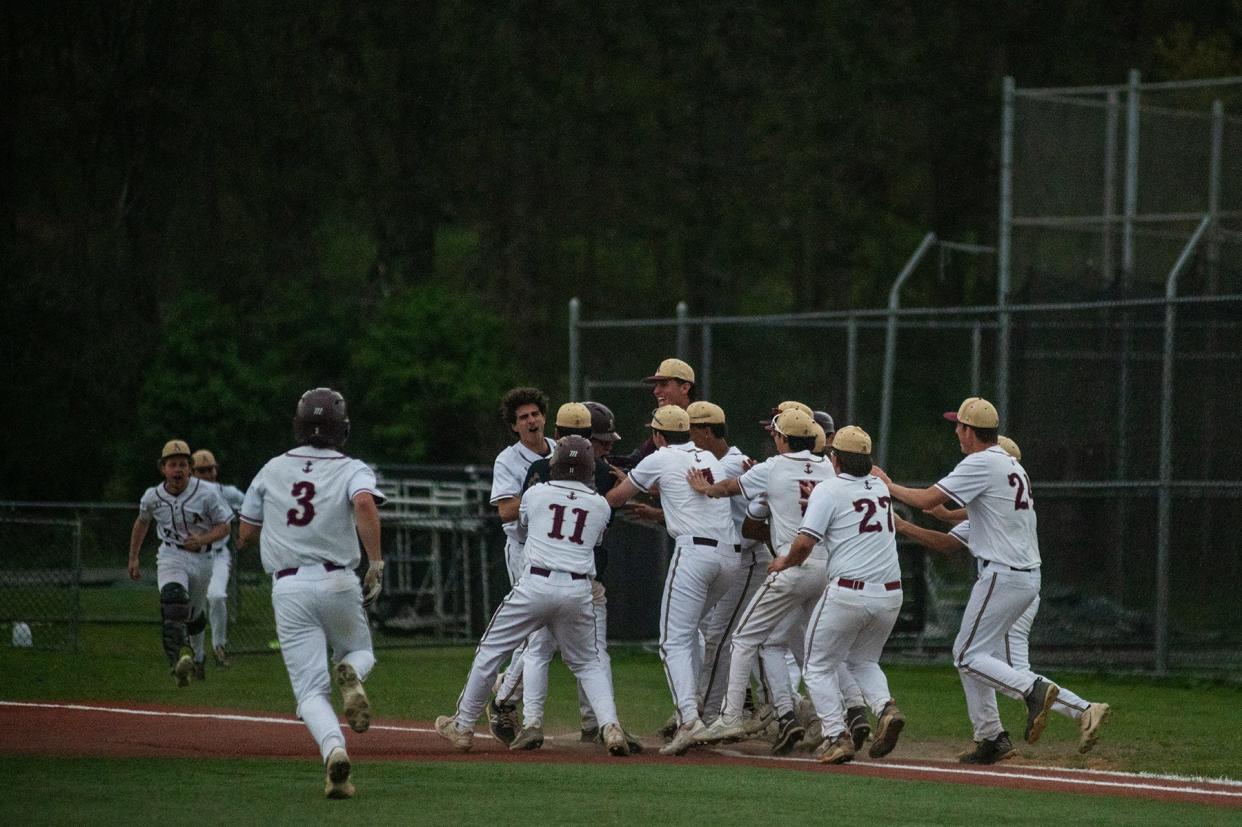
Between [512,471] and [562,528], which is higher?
[512,471]

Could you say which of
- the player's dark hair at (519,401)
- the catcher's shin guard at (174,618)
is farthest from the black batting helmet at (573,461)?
the catcher's shin guard at (174,618)

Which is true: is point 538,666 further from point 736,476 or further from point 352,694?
point 352,694

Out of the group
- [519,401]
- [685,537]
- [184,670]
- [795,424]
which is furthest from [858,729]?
[184,670]

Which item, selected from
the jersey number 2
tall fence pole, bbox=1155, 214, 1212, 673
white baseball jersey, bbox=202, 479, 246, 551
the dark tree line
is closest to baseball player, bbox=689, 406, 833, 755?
the jersey number 2

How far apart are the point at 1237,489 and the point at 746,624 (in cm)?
633

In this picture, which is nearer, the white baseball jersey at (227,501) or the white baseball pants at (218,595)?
the white baseball jersey at (227,501)

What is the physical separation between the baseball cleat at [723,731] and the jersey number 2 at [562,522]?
4.73 ft

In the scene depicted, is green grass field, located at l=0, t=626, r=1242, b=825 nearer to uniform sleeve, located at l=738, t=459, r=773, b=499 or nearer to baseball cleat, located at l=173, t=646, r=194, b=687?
baseball cleat, located at l=173, t=646, r=194, b=687

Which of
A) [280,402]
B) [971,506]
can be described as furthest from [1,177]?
[971,506]

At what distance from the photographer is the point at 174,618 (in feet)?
50.7

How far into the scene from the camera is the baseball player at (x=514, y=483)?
11.5 m

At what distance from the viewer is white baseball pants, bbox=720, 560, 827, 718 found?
444 inches

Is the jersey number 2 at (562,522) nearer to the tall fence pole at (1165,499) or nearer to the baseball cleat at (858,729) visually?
the baseball cleat at (858,729)

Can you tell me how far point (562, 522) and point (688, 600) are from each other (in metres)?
1.18
